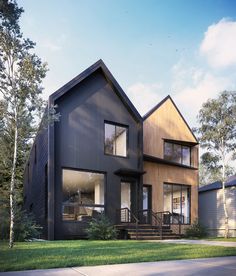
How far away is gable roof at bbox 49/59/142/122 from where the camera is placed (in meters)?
17.5

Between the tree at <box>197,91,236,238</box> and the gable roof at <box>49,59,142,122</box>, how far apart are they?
15.7ft

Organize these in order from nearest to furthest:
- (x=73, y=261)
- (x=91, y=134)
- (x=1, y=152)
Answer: (x=73, y=261) < (x=1, y=152) < (x=91, y=134)

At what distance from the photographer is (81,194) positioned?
17656mm

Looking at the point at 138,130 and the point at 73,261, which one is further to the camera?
the point at 138,130

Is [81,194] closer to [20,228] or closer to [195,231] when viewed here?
[20,228]

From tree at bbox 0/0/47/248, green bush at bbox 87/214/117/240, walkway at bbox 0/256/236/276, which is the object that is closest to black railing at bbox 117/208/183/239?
green bush at bbox 87/214/117/240

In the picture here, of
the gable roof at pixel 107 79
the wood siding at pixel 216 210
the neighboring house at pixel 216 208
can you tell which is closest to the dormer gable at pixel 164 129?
the gable roof at pixel 107 79

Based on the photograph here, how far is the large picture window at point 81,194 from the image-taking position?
56.6 ft

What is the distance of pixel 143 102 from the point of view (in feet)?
95.5

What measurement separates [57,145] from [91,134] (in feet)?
6.48

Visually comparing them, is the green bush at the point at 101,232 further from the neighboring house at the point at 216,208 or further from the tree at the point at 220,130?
the neighboring house at the point at 216,208

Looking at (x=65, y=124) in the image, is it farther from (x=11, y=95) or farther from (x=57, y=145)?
(x=11, y=95)

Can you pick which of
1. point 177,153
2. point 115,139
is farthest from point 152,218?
point 115,139

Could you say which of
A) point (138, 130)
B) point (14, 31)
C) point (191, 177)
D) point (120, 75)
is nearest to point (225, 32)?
point (14, 31)
